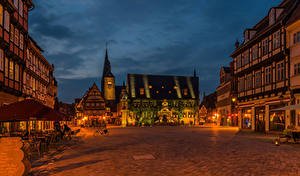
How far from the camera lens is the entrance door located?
37.5m

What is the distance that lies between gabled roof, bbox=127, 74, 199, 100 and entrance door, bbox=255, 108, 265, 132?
55.6 m

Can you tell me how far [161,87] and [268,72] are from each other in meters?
62.2

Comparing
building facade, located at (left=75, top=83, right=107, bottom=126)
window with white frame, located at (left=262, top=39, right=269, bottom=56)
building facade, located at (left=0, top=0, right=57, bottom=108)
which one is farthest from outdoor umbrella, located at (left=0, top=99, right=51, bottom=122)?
building facade, located at (left=75, top=83, right=107, bottom=126)

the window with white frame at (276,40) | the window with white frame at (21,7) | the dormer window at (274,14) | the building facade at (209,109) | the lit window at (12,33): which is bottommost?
the building facade at (209,109)

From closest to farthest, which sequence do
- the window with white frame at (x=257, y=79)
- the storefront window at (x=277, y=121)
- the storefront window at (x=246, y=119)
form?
the storefront window at (x=277, y=121), the window with white frame at (x=257, y=79), the storefront window at (x=246, y=119)

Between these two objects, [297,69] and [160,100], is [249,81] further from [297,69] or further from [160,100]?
[160,100]

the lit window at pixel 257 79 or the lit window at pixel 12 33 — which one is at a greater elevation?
the lit window at pixel 12 33

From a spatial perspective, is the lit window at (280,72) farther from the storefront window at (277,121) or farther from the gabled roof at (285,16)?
the gabled roof at (285,16)

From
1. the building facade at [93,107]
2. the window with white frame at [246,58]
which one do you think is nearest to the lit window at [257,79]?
the window with white frame at [246,58]

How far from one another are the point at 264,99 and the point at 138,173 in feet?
92.9

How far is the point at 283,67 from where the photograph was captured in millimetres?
31781

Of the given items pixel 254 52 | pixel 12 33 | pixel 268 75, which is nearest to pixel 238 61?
pixel 254 52

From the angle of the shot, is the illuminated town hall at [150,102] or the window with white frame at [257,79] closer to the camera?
the window with white frame at [257,79]

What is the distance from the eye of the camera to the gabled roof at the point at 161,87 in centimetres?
9400
